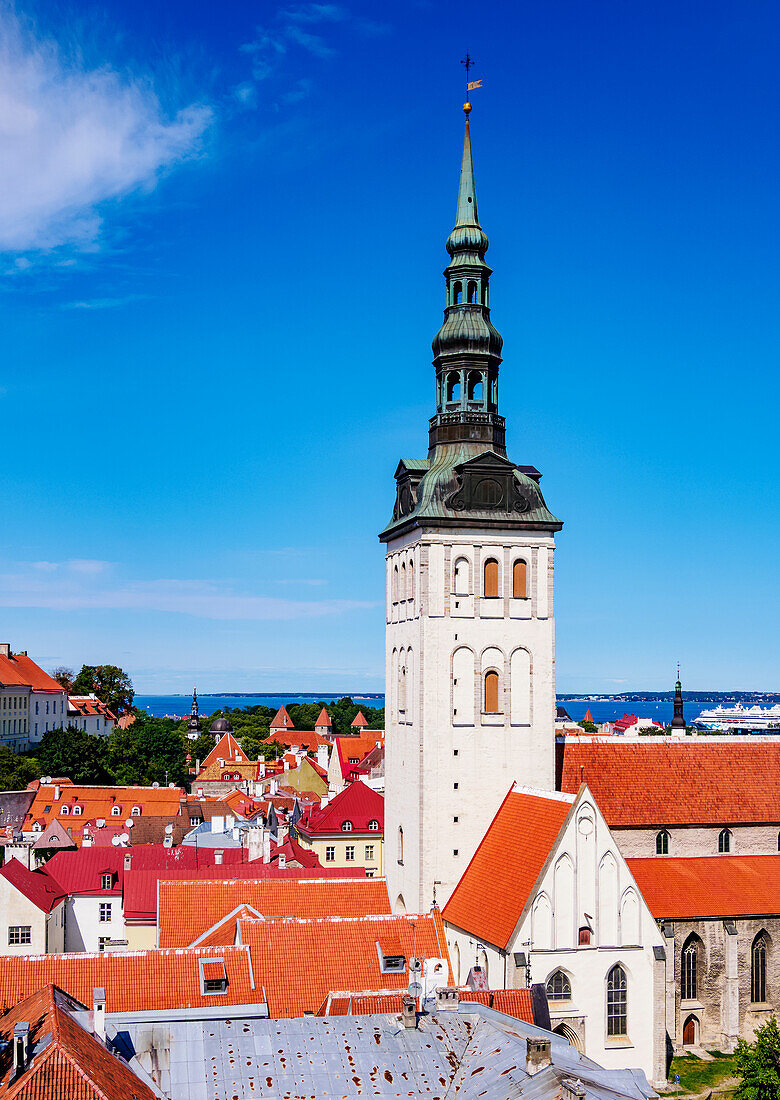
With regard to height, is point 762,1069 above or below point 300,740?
above

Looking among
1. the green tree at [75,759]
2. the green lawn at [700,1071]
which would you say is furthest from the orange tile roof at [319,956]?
the green tree at [75,759]

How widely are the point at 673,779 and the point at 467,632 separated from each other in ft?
35.0

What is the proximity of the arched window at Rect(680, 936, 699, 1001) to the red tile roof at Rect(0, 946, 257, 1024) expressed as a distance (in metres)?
17.5

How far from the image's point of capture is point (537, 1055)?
902 inches

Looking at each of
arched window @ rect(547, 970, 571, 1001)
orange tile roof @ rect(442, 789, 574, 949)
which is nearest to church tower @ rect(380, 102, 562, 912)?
orange tile roof @ rect(442, 789, 574, 949)

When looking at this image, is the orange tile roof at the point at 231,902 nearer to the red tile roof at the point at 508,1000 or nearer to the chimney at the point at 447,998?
the red tile roof at the point at 508,1000

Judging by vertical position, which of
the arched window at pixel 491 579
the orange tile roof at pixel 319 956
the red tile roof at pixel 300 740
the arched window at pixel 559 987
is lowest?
the red tile roof at pixel 300 740

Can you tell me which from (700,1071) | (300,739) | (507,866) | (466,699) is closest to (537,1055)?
(507,866)

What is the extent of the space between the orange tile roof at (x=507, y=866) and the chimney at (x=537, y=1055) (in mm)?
11885

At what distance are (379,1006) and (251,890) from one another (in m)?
12.8

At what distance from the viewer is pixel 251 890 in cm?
3934

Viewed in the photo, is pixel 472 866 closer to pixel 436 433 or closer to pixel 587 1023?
pixel 587 1023

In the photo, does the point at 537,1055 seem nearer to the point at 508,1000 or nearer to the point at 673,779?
the point at 508,1000

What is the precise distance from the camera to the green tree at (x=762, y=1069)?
30.5 m
